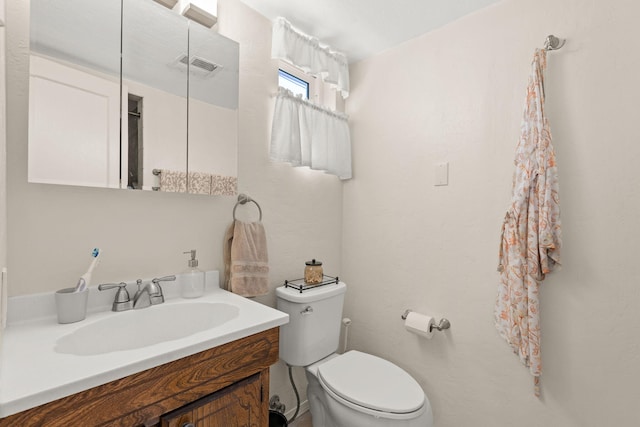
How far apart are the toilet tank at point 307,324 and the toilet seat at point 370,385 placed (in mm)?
96

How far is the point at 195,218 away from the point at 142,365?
0.72m

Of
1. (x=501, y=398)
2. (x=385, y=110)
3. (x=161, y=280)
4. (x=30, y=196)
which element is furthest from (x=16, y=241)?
(x=501, y=398)

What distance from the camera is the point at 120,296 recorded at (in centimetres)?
109

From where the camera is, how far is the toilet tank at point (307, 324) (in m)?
1.50

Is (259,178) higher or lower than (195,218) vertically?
higher

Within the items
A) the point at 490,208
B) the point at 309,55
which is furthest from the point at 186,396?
the point at 309,55

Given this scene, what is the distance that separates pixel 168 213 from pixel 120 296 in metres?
0.36

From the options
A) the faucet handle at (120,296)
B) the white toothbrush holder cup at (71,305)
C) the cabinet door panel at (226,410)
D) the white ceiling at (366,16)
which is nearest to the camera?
the cabinet door panel at (226,410)

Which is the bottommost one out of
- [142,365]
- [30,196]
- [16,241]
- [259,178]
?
[142,365]

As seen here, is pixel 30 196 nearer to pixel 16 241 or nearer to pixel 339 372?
pixel 16 241

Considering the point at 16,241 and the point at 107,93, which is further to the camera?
the point at 107,93

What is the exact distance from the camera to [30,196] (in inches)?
38.4

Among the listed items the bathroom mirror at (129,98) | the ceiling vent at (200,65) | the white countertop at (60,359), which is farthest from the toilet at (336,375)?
the ceiling vent at (200,65)

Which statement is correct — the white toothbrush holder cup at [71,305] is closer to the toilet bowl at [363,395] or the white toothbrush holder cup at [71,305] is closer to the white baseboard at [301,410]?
the toilet bowl at [363,395]
